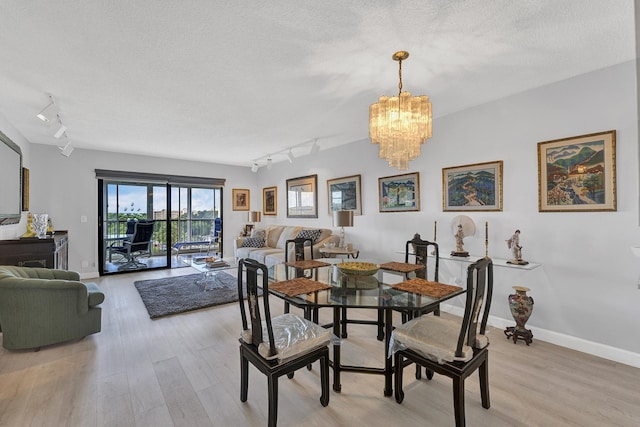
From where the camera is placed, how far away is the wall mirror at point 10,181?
3.29m

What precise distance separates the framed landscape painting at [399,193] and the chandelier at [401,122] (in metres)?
1.71

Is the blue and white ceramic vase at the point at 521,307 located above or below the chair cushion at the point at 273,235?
below

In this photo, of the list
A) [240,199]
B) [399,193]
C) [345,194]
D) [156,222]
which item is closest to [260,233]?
[240,199]

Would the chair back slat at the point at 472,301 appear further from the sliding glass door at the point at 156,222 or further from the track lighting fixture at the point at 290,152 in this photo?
the sliding glass door at the point at 156,222

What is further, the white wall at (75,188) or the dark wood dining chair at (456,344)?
the white wall at (75,188)

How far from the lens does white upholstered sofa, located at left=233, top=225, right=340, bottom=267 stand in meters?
5.12

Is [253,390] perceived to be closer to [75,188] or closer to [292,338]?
[292,338]

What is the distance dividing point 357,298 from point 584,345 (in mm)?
2402

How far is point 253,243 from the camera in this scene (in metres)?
6.16

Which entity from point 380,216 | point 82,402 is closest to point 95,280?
point 82,402

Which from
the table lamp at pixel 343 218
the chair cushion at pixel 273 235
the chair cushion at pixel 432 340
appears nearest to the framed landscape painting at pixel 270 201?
the chair cushion at pixel 273 235

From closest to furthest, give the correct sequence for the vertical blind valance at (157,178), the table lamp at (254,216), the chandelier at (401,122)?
1. the chandelier at (401,122)
2. the vertical blind valance at (157,178)
3. the table lamp at (254,216)

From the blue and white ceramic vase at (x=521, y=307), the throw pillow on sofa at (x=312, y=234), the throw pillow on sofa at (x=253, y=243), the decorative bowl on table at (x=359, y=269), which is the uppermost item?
the throw pillow on sofa at (x=312, y=234)

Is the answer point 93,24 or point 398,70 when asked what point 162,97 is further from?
point 398,70
